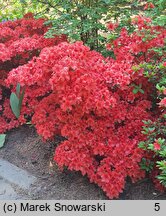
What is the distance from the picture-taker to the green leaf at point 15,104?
3284 mm

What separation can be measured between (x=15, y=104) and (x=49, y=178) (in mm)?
812

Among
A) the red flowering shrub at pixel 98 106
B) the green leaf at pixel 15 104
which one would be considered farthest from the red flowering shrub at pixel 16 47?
the red flowering shrub at pixel 98 106

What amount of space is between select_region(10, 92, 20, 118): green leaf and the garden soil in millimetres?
274

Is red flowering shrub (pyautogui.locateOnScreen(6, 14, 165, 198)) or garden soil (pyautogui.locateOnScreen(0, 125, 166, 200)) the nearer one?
red flowering shrub (pyautogui.locateOnScreen(6, 14, 165, 198))

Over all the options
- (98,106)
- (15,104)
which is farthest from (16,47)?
(98,106)

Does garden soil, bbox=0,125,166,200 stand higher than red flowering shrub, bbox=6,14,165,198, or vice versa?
red flowering shrub, bbox=6,14,165,198

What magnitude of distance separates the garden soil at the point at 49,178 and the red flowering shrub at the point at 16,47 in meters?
0.24

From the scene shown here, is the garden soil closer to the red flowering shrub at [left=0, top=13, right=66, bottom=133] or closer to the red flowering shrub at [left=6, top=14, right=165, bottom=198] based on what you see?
the red flowering shrub at [left=6, top=14, right=165, bottom=198]

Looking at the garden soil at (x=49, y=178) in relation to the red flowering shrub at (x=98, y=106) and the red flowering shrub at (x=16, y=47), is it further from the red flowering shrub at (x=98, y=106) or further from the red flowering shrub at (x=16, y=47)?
the red flowering shrub at (x=16, y=47)

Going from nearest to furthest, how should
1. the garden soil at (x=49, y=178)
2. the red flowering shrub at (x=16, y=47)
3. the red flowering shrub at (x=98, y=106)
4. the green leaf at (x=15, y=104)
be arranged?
the red flowering shrub at (x=98, y=106) → the garden soil at (x=49, y=178) → the green leaf at (x=15, y=104) → the red flowering shrub at (x=16, y=47)

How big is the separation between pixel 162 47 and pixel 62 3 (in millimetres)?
1472

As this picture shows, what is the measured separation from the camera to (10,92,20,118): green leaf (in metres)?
3.28

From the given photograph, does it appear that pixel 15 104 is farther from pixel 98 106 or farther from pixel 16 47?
pixel 98 106

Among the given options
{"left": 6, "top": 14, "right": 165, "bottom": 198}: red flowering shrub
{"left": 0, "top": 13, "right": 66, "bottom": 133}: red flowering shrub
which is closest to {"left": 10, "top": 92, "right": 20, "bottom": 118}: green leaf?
{"left": 0, "top": 13, "right": 66, "bottom": 133}: red flowering shrub
